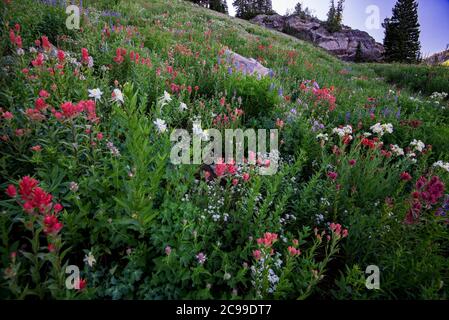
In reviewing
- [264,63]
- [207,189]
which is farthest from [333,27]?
[207,189]

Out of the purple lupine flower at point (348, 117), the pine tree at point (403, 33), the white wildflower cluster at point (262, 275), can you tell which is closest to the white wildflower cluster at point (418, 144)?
the purple lupine flower at point (348, 117)

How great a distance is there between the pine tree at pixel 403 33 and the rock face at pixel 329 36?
9.68 ft

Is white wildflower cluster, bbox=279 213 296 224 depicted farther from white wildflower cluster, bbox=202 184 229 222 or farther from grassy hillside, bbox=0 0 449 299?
white wildflower cluster, bbox=202 184 229 222

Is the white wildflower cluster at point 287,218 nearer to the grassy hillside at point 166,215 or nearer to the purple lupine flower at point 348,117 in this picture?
the grassy hillside at point 166,215

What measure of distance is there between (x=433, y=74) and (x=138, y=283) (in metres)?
16.5

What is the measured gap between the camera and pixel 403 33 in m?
38.0

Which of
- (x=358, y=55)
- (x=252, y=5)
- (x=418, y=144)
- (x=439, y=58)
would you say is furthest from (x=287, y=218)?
(x=252, y=5)

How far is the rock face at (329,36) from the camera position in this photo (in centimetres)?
4297

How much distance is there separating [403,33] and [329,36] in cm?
1102

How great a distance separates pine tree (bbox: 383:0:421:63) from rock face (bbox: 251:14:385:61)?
2950mm

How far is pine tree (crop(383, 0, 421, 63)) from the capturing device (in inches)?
1479
